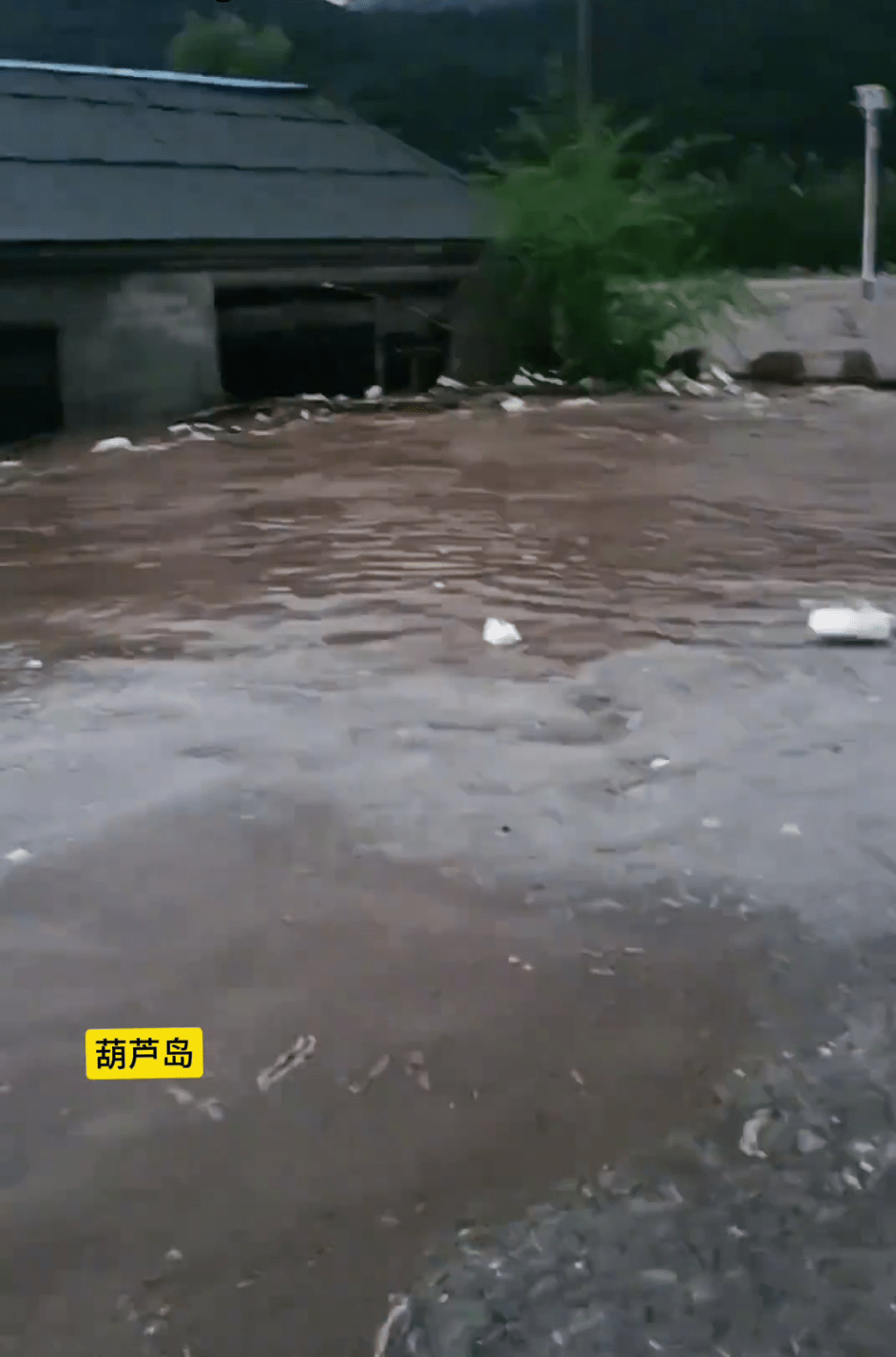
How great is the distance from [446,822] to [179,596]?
206 centimetres

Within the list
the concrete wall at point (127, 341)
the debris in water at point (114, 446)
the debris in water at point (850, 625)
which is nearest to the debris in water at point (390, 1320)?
the debris in water at point (850, 625)

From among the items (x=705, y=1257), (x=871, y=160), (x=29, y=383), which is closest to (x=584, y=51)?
(x=871, y=160)

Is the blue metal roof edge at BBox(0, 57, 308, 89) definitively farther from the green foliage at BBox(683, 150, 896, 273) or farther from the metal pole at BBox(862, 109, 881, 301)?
the metal pole at BBox(862, 109, 881, 301)

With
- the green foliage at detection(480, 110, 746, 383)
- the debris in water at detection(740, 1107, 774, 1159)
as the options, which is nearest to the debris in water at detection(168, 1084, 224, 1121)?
the debris in water at detection(740, 1107, 774, 1159)

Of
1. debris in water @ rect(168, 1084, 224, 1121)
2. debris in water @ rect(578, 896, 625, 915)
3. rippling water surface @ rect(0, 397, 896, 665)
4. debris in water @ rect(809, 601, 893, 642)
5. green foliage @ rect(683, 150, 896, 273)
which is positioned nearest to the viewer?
debris in water @ rect(168, 1084, 224, 1121)

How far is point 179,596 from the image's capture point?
4.44 m

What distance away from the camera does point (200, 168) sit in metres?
9.69

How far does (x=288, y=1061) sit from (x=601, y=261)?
9.12 m

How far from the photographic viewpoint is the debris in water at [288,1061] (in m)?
1.83

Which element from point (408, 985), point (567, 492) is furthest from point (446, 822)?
point (567, 492)

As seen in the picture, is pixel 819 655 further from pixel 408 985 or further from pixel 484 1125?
pixel 484 1125

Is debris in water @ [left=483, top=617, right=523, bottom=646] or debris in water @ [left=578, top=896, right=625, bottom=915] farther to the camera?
debris in water @ [left=483, top=617, right=523, bottom=646]

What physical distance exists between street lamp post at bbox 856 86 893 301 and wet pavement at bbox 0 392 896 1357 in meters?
6.66

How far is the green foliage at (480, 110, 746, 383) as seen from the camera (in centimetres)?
1015
